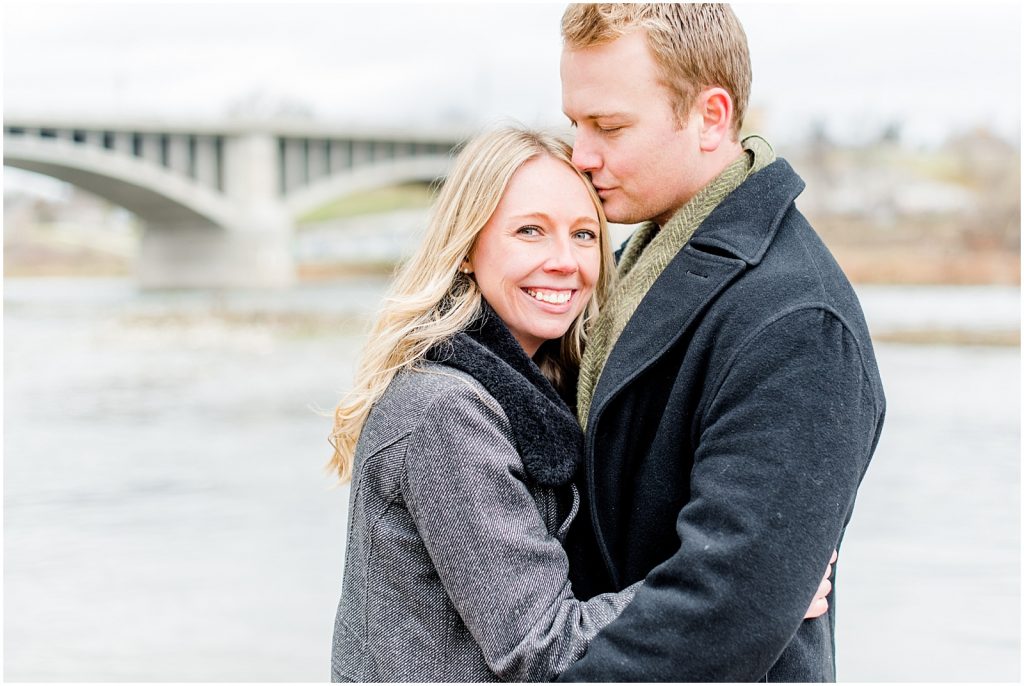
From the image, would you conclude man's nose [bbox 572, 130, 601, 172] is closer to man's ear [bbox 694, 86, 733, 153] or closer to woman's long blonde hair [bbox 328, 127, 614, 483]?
woman's long blonde hair [bbox 328, 127, 614, 483]

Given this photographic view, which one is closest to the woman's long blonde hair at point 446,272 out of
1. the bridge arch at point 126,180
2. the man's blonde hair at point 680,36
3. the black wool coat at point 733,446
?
the man's blonde hair at point 680,36

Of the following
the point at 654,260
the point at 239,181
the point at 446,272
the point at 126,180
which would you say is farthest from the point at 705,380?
the point at 239,181

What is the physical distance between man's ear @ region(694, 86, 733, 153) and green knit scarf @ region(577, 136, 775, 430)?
0.19 ft

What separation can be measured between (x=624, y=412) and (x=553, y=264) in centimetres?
33

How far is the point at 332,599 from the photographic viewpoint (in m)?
5.43

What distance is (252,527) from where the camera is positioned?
22.0 feet

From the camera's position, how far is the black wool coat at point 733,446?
5.41ft

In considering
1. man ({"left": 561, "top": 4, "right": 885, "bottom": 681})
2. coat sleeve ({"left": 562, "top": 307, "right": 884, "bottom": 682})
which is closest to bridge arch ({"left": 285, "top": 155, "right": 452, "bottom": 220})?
man ({"left": 561, "top": 4, "right": 885, "bottom": 681})

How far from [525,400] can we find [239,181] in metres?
33.1

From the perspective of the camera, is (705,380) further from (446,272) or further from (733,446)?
(446,272)

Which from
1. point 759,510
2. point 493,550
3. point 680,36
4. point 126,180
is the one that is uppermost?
point 680,36

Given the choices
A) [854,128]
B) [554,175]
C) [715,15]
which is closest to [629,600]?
[554,175]

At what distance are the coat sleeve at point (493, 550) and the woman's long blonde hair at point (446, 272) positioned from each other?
20cm

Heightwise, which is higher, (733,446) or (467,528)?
(733,446)
